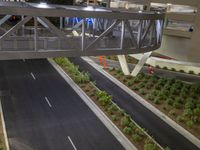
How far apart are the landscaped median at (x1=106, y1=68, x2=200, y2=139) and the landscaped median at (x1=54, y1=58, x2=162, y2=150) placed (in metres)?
4.89

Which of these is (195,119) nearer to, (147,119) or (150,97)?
(147,119)

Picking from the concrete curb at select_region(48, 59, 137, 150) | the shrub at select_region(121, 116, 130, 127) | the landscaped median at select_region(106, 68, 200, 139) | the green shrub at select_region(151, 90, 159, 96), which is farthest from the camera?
the green shrub at select_region(151, 90, 159, 96)

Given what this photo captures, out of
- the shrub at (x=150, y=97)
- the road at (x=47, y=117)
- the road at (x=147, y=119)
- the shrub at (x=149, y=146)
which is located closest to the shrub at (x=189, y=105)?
the shrub at (x=150, y=97)

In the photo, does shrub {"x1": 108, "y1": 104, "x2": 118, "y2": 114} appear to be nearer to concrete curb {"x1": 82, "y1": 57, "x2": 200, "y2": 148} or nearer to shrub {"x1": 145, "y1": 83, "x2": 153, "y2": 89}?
concrete curb {"x1": 82, "y1": 57, "x2": 200, "y2": 148}

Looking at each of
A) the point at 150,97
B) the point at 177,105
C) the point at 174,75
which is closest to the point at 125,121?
the point at 177,105

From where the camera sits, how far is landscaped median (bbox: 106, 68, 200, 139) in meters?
25.8

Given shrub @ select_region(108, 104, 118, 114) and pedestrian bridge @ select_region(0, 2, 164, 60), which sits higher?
pedestrian bridge @ select_region(0, 2, 164, 60)

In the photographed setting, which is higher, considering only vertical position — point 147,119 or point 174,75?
point 174,75

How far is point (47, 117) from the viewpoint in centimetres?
2433

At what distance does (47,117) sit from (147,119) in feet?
31.6

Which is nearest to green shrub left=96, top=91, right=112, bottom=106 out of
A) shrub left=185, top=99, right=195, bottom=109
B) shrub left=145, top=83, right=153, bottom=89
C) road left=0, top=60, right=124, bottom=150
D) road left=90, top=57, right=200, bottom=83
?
road left=0, top=60, right=124, bottom=150

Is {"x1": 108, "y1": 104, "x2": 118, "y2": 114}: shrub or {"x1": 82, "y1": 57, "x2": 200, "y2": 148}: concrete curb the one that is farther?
{"x1": 108, "y1": 104, "x2": 118, "y2": 114}: shrub

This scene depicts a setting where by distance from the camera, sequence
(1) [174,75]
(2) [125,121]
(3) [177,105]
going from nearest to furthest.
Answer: (2) [125,121] → (3) [177,105] → (1) [174,75]

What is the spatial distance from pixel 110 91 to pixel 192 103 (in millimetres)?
9632
